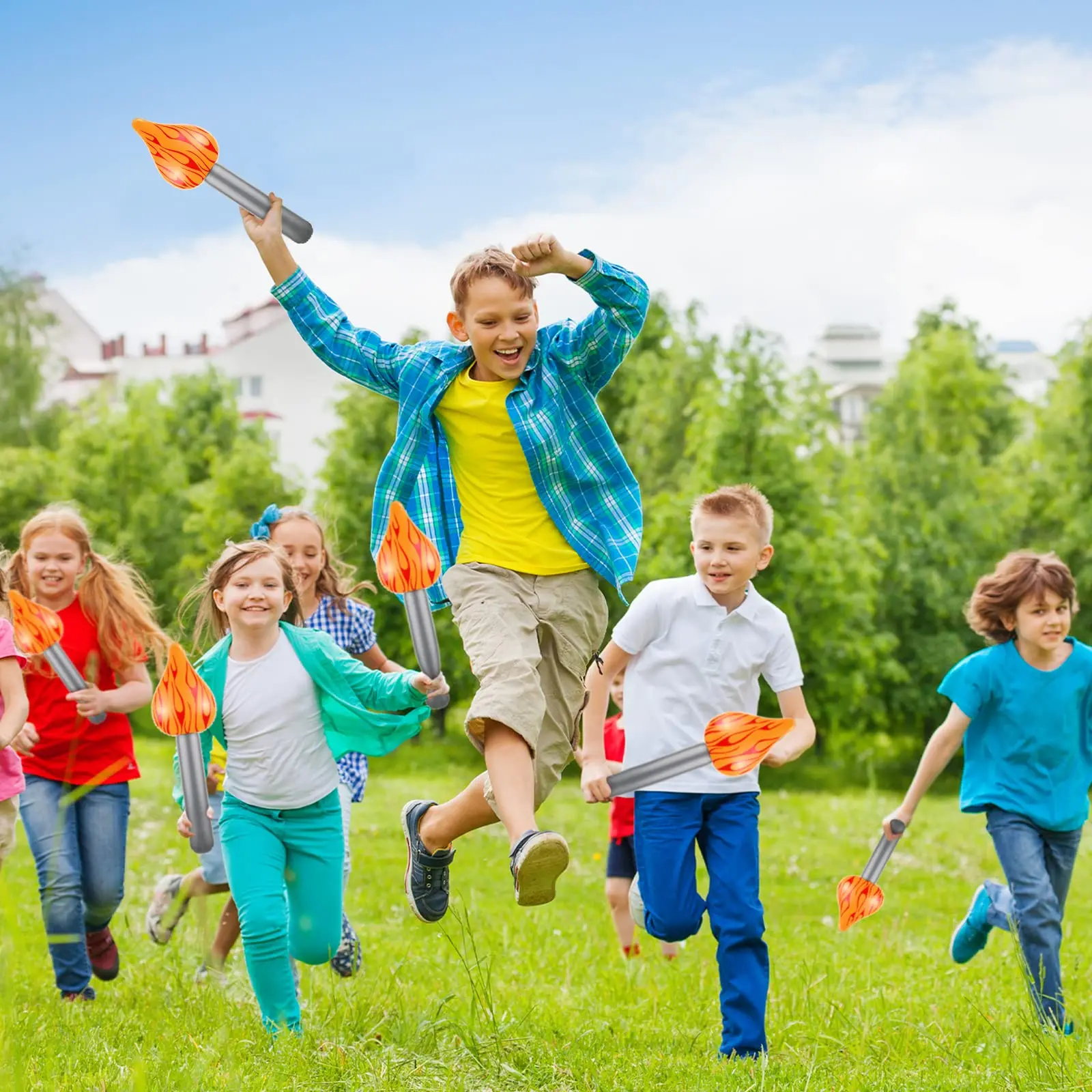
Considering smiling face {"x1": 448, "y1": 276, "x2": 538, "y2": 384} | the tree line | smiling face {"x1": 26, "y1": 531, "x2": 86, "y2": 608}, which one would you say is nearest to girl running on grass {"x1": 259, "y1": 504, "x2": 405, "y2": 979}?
smiling face {"x1": 26, "y1": 531, "x2": 86, "y2": 608}

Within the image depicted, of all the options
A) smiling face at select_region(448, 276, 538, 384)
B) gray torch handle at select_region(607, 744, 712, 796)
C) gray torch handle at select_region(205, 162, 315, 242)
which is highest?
gray torch handle at select_region(205, 162, 315, 242)

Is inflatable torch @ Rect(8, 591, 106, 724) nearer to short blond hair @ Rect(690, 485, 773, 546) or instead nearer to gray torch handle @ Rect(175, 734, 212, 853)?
gray torch handle @ Rect(175, 734, 212, 853)

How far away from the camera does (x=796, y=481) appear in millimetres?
24031

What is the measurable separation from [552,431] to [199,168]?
1422 mm

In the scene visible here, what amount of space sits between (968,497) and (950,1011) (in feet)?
75.1

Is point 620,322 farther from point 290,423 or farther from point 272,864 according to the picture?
point 290,423

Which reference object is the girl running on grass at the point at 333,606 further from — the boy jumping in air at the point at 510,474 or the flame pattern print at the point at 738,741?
the flame pattern print at the point at 738,741

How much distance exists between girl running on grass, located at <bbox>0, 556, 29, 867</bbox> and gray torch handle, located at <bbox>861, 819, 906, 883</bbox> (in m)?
3.06

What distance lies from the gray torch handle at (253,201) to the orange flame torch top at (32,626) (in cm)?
163

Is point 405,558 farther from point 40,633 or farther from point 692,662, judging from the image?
point 40,633

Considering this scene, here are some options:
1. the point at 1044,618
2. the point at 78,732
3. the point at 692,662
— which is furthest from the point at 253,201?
the point at 1044,618

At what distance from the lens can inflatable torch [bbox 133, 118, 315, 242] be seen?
4730mm

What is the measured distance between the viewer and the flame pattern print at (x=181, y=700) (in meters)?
4.67

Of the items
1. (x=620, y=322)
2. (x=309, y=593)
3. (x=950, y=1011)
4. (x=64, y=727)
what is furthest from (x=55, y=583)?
(x=950, y=1011)
